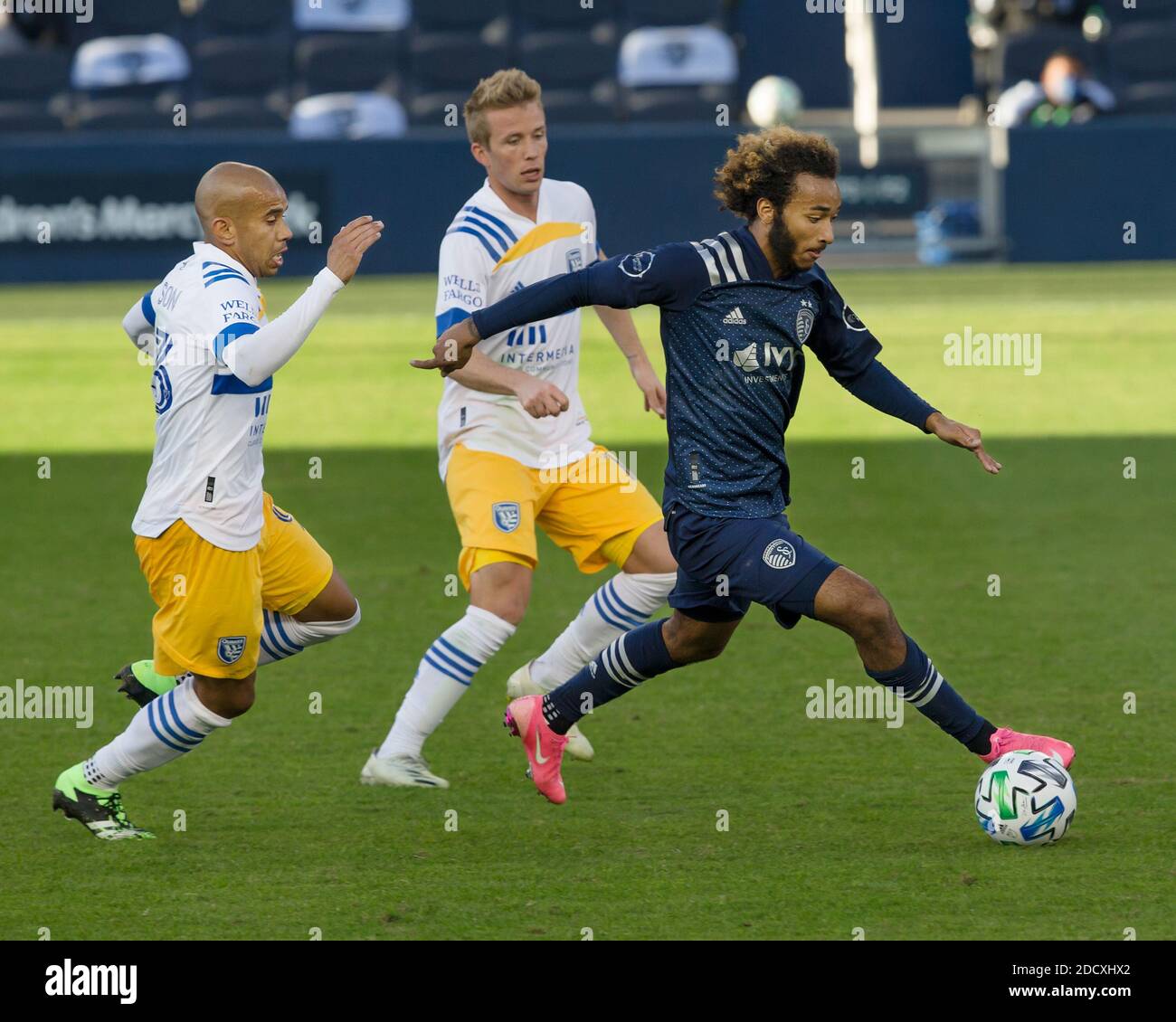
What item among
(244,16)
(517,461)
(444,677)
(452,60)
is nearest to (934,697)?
(444,677)

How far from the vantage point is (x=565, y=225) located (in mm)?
6898

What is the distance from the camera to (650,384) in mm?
7031

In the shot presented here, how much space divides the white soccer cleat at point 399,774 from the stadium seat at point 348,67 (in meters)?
21.1

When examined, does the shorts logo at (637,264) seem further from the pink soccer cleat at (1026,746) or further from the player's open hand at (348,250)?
the pink soccer cleat at (1026,746)

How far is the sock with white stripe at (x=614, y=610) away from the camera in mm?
6906

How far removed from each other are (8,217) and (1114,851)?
786 inches

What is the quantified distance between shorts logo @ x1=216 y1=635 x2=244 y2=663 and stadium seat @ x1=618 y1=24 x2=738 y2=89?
21.3m

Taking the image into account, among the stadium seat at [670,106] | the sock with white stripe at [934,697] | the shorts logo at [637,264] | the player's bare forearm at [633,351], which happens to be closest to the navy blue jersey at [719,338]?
the shorts logo at [637,264]

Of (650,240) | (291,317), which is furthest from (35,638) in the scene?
(650,240)

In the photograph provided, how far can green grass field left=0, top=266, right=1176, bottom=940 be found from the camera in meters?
5.26

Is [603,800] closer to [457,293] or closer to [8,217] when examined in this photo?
[457,293]

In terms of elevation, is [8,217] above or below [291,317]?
above

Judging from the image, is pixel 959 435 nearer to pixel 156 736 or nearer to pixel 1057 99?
pixel 156 736

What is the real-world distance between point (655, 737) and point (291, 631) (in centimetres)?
136
